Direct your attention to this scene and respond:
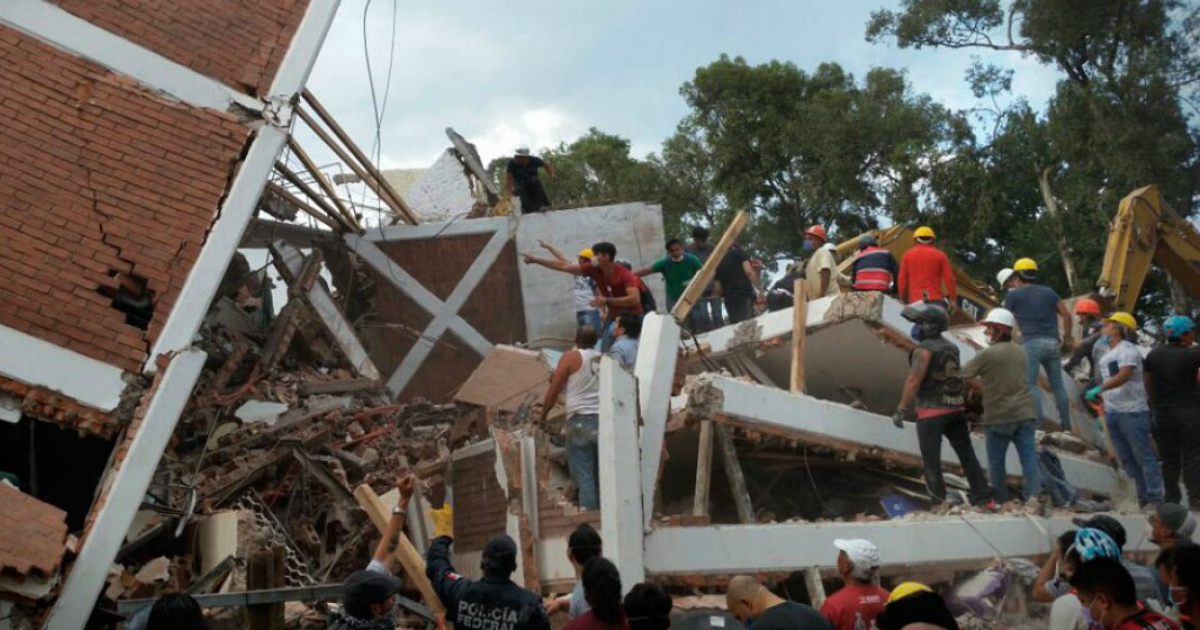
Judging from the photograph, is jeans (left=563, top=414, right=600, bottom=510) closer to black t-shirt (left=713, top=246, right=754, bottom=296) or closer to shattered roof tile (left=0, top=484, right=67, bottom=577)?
shattered roof tile (left=0, top=484, right=67, bottom=577)

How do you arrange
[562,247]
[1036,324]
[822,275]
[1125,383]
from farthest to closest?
[562,247] < [822,275] < [1036,324] < [1125,383]

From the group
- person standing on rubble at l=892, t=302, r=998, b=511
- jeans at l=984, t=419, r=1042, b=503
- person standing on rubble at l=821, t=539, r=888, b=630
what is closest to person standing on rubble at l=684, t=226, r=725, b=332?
person standing on rubble at l=892, t=302, r=998, b=511

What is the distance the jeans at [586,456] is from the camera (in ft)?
27.9

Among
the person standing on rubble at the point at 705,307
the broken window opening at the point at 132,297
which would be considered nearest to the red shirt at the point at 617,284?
the person standing on rubble at the point at 705,307

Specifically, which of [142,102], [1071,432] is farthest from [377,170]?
[1071,432]

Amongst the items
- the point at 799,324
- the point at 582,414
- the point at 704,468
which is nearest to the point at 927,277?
the point at 799,324

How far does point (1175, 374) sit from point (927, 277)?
7.64ft

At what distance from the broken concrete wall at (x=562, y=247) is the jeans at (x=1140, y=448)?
6.69m

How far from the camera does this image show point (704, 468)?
9.44 m

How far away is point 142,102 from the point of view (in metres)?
9.79

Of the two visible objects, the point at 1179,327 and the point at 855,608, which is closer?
the point at 855,608

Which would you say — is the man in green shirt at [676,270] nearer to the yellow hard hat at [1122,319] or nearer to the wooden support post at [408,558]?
the yellow hard hat at [1122,319]

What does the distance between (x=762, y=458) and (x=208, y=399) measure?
5.22 meters

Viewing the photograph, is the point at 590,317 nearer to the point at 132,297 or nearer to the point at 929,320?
the point at 929,320
